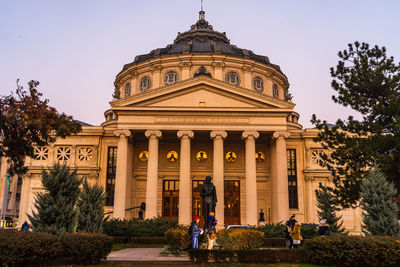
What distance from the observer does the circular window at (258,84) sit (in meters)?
48.6

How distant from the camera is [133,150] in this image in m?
40.5

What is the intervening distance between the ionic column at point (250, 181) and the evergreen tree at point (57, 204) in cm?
2092

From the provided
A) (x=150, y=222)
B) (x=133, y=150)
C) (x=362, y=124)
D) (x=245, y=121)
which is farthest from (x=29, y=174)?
(x=362, y=124)

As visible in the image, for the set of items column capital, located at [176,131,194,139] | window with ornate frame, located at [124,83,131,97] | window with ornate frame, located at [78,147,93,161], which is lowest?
window with ornate frame, located at [78,147,93,161]

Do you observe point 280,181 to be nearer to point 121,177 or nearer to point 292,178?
point 292,178

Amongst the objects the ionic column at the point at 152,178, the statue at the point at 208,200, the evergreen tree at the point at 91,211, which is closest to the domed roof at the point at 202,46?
the ionic column at the point at 152,178

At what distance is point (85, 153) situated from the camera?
139 feet

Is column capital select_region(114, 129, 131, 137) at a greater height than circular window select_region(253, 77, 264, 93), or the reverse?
circular window select_region(253, 77, 264, 93)

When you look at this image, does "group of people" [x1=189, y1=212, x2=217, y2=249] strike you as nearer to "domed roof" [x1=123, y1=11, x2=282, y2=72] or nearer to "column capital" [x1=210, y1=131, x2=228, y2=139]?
"column capital" [x1=210, y1=131, x2=228, y2=139]

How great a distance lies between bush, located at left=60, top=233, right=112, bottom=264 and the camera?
14602 millimetres

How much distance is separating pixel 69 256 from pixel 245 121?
23964 millimetres

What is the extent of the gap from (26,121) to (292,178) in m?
29.8

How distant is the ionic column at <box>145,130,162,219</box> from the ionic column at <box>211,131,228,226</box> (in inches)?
207

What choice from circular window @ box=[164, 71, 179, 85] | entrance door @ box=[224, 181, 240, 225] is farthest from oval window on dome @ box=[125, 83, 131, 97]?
entrance door @ box=[224, 181, 240, 225]
